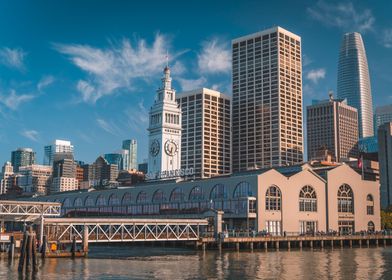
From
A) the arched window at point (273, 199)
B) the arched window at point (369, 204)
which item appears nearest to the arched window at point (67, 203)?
the arched window at point (273, 199)

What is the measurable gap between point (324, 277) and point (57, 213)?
50030mm

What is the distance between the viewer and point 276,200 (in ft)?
422

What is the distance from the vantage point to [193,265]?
76.8 metres

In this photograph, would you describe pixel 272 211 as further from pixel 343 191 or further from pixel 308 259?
pixel 308 259

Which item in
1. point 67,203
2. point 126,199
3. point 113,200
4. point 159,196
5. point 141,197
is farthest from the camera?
point 67,203

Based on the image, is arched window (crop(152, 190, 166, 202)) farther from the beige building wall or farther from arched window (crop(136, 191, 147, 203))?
the beige building wall

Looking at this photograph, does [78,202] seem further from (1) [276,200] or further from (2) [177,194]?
(1) [276,200]

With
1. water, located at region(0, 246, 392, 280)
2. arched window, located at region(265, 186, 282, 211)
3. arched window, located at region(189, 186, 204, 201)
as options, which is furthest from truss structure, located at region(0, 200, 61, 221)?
arched window, located at region(265, 186, 282, 211)

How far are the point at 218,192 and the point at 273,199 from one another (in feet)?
42.3

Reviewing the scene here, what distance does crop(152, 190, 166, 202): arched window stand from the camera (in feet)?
488

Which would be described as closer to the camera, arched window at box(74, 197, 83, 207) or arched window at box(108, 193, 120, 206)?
arched window at box(108, 193, 120, 206)

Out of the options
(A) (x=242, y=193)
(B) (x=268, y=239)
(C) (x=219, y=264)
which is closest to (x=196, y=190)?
(A) (x=242, y=193)

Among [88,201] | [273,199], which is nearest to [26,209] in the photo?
[273,199]

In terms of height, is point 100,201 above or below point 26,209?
above
